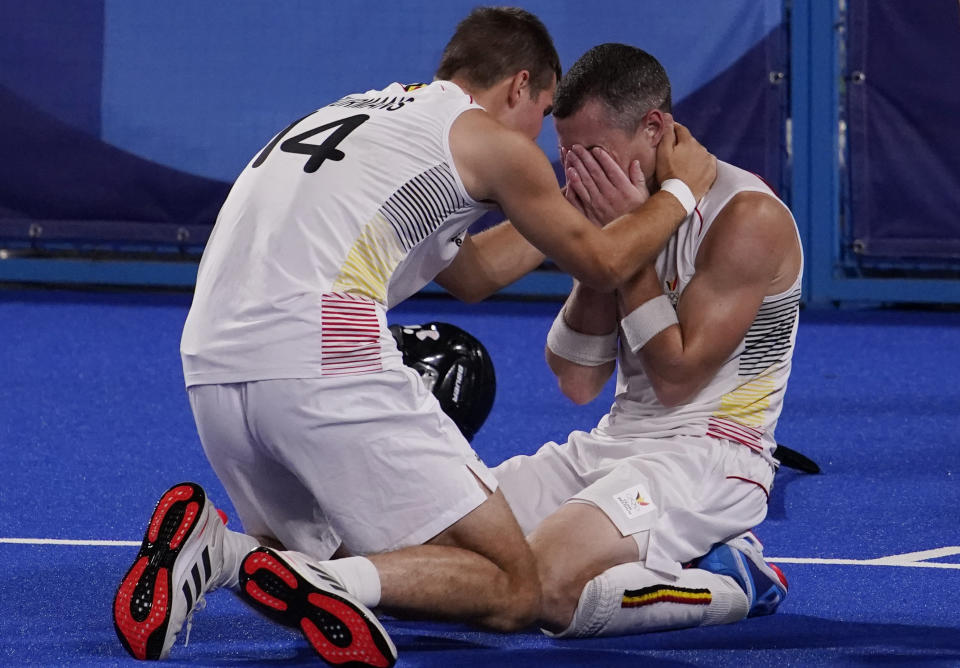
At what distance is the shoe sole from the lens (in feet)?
11.2

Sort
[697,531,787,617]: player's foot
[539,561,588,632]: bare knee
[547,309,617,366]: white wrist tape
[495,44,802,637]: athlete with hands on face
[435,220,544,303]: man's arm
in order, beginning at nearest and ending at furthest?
[539,561,588,632]: bare knee → [495,44,802,637]: athlete with hands on face → [697,531,787,617]: player's foot → [547,309,617,366]: white wrist tape → [435,220,544,303]: man's arm

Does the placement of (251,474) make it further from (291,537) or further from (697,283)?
(697,283)

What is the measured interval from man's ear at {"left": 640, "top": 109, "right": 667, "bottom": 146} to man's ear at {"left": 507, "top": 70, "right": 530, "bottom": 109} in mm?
332

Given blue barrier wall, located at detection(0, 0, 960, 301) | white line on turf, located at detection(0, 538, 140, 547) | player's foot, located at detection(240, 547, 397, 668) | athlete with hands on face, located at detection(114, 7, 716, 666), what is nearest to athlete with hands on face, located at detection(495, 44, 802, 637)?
athlete with hands on face, located at detection(114, 7, 716, 666)

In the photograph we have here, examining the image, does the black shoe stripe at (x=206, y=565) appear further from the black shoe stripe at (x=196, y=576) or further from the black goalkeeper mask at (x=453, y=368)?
the black goalkeeper mask at (x=453, y=368)

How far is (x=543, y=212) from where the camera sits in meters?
3.79

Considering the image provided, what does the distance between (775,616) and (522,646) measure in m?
0.70

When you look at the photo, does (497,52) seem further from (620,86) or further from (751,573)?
(751,573)

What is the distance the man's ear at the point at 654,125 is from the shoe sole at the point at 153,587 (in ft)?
5.16

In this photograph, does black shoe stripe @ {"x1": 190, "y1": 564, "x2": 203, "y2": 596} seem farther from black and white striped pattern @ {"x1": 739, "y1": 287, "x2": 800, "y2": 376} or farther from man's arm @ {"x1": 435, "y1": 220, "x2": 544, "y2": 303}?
black and white striped pattern @ {"x1": 739, "y1": 287, "x2": 800, "y2": 376}

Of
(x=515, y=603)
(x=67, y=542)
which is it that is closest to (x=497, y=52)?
(x=515, y=603)

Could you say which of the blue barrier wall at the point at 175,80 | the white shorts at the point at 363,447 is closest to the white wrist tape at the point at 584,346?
the white shorts at the point at 363,447

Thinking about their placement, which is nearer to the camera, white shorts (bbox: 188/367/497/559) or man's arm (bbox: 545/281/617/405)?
white shorts (bbox: 188/367/497/559)

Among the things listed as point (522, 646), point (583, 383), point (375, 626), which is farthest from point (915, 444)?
point (375, 626)
